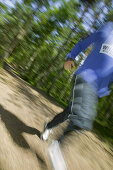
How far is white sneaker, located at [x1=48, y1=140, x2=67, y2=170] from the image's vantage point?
212 cm

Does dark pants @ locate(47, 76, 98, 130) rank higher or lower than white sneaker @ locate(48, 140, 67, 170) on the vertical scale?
higher

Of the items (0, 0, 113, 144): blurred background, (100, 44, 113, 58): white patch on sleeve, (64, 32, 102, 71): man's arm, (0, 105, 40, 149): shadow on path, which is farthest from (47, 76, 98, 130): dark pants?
(0, 0, 113, 144): blurred background

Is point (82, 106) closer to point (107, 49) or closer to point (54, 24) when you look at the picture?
point (107, 49)

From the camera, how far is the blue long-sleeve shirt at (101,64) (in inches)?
91.7

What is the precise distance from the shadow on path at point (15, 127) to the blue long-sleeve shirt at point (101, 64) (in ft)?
4.25

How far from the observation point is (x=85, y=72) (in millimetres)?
2396

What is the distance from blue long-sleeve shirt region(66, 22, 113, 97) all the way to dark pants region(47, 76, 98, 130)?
104 millimetres

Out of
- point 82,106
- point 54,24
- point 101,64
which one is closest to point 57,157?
point 82,106

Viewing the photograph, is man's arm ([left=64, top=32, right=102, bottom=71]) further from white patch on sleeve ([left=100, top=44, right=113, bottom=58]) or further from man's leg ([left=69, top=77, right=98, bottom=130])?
man's leg ([left=69, top=77, right=98, bottom=130])

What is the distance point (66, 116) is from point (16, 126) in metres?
1.03

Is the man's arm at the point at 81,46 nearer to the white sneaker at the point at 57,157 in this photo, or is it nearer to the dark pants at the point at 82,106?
the dark pants at the point at 82,106

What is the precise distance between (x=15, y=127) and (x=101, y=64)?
173cm

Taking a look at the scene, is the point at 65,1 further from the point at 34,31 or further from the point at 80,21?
the point at 34,31

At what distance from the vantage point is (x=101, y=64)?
233 cm
